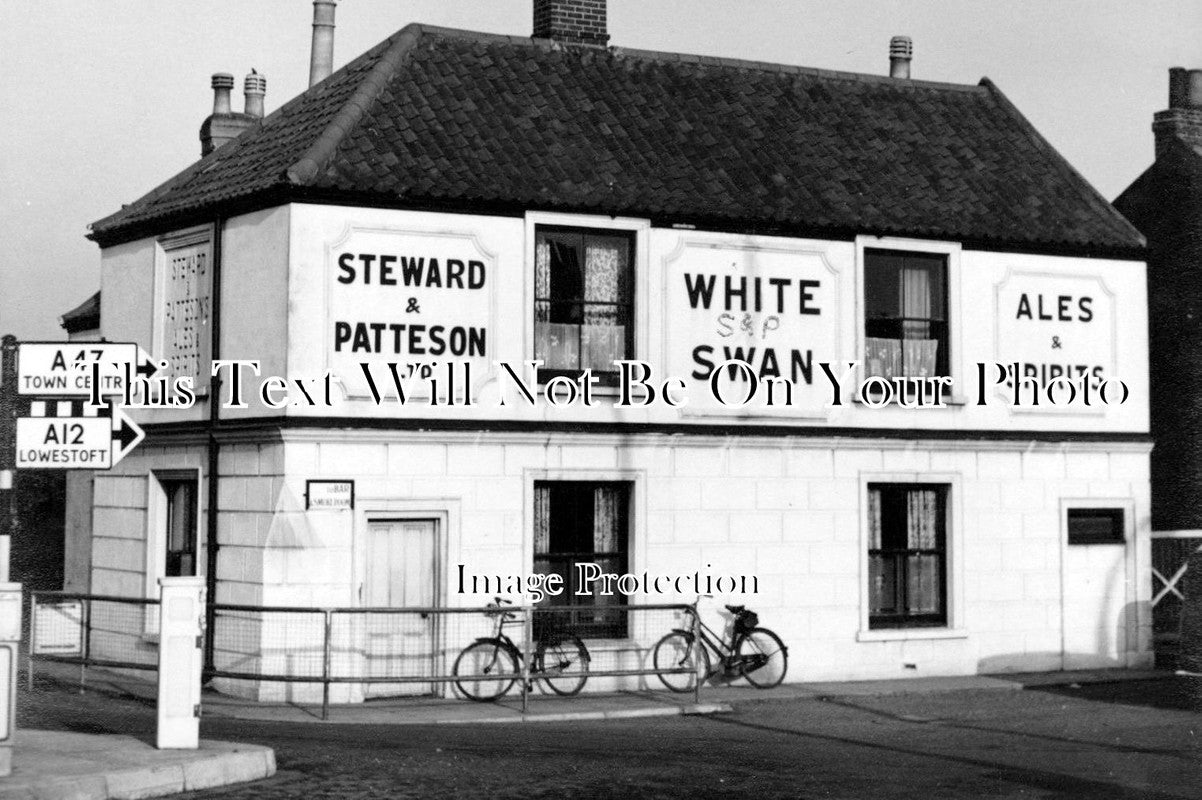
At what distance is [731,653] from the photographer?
21391 millimetres

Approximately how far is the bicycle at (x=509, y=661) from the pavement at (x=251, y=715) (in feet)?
0.74

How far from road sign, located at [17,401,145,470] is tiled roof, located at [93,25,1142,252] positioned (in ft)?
19.0

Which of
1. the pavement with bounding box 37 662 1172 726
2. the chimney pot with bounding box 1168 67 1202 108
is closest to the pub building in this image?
the pavement with bounding box 37 662 1172 726

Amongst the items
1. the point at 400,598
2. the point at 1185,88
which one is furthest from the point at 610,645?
the point at 1185,88

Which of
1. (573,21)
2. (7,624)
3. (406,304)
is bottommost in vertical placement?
(7,624)

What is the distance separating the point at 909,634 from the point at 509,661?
5.84 metres

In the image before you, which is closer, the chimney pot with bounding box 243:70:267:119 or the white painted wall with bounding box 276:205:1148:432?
the white painted wall with bounding box 276:205:1148:432

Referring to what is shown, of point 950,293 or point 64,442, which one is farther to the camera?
point 950,293

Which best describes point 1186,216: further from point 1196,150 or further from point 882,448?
point 882,448

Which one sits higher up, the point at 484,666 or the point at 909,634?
the point at 909,634

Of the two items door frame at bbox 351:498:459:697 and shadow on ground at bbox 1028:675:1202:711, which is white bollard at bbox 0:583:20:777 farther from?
shadow on ground at bbox 1028:675:1202:711

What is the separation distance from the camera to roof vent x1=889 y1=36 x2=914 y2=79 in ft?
92.4

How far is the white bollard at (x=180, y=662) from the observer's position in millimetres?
13734

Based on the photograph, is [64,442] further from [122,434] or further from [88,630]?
[88,630]
